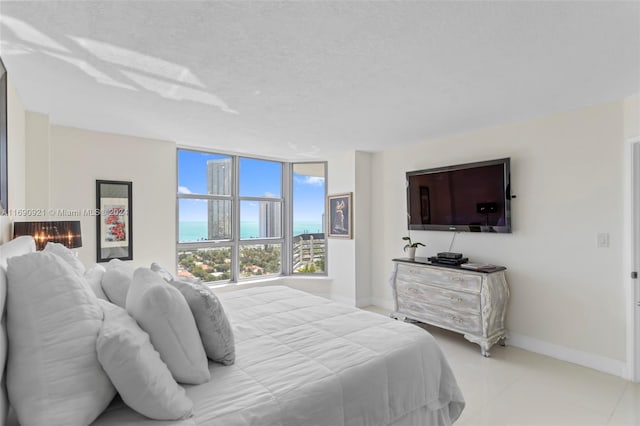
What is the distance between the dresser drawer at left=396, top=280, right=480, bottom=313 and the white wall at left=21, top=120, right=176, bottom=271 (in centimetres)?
300

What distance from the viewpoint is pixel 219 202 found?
5055mm

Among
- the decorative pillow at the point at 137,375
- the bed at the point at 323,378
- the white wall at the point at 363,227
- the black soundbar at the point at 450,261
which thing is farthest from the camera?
the white wall at the point at 363,227

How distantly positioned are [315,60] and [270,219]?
3686 mm

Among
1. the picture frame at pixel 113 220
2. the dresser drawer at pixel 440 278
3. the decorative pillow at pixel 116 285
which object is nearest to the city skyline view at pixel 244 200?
the picture frame at pixel 113 220

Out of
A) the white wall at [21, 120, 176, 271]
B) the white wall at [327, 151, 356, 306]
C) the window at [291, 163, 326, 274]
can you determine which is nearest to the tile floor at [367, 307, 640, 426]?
the white wall at [327, 151, 356, 306]

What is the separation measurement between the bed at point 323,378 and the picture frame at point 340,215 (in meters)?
2.76

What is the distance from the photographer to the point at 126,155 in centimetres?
398

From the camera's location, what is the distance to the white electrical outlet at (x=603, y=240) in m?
2.96

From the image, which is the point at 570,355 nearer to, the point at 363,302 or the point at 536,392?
the point at 536,392

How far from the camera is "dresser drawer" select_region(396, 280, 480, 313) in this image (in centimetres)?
342

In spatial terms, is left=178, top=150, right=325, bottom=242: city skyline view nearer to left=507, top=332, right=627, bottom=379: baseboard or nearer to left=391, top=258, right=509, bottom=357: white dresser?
left=391, top=258, right=509, bottom=357: white dresser

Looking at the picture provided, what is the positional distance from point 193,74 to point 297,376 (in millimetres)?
2066

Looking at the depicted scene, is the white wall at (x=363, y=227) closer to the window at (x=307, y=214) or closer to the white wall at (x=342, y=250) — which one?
the white wall at (x=342, y=250)

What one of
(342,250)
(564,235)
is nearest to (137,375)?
(564,235)
